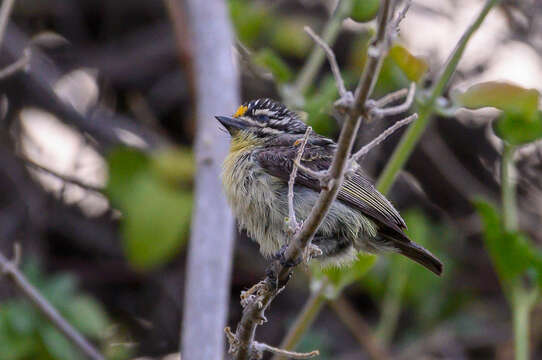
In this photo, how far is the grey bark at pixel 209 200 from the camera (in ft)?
11.8

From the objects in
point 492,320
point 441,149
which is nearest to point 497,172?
point 441,149

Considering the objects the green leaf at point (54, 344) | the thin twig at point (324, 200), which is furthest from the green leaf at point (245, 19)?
the thin twig at point (324, 200)

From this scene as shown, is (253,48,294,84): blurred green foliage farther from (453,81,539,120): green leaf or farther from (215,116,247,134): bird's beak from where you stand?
(453,81,539,120): green leaf

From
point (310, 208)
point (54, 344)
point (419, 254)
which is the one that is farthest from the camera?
point (54, 344)

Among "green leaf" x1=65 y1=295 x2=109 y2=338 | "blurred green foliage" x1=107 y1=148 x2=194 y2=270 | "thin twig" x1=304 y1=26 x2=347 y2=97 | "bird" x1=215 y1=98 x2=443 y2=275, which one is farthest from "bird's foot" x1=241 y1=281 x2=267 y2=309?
"blurred green foliage" x1=107 y1=148 x2=194 y2=270

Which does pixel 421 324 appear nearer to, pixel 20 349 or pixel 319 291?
pixel 319 291

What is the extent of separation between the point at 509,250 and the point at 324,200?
5.51 feet

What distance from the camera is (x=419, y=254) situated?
141 inches

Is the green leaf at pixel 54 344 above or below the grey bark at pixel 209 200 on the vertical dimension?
below

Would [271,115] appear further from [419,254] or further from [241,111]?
[419,254]

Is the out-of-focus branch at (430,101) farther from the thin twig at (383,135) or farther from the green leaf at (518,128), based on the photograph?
the thin twig at (383,135)

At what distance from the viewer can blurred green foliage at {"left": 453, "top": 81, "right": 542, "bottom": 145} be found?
3.53 meters

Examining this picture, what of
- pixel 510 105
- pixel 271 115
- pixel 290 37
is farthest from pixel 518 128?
pixel 290 37

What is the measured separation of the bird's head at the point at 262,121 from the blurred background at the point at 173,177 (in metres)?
1.04
